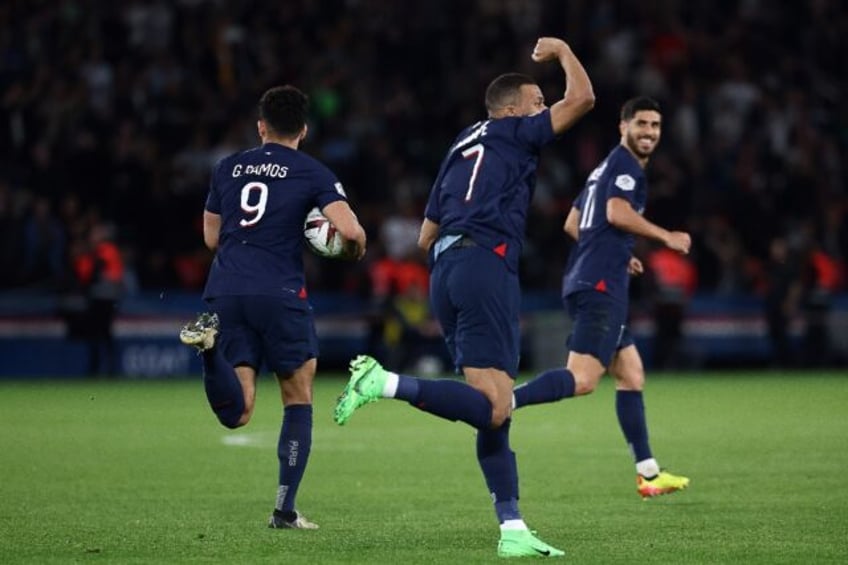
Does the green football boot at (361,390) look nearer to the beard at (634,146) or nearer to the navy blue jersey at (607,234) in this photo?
the navy blue jersey at (607,234)

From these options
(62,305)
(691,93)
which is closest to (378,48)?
(691,93)

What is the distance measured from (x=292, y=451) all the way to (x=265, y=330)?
67 centimetres

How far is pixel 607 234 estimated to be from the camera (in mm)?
11531

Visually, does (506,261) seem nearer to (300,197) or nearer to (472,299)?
(472,299)

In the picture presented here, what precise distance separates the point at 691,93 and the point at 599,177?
15646mm

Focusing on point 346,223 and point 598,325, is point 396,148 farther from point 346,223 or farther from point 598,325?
point 346,223

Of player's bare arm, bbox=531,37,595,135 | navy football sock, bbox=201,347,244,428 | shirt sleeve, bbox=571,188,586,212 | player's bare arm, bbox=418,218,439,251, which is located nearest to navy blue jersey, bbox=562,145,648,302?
shirt sleeve, bbox=571,188,586,212

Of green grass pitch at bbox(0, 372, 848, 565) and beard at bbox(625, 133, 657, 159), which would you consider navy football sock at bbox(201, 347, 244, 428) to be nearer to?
green grass pitch at bbox(0, 372, 848, 565)

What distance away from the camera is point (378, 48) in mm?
26766

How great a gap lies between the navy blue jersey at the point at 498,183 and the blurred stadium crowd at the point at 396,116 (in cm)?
1511

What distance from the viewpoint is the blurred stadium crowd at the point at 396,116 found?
77.6 ft

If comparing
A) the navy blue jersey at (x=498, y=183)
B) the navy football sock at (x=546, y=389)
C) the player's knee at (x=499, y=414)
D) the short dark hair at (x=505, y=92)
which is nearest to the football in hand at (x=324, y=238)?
the navy blue jersey at (x=498, y=183)

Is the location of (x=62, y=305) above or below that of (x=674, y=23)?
below

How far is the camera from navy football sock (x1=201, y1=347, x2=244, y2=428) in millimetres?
8758
